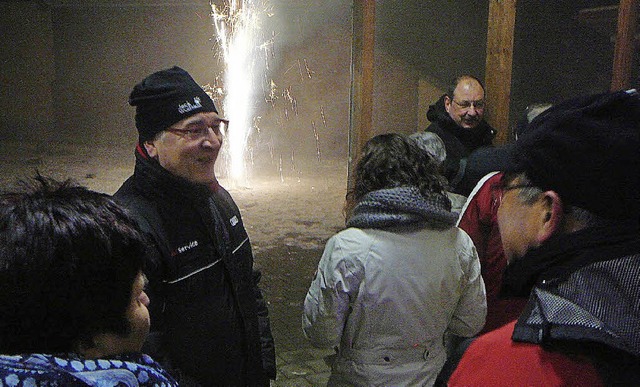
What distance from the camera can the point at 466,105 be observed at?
4.25 m

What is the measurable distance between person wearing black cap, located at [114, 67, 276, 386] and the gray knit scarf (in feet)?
2.08

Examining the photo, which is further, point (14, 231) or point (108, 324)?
point (108, 324)

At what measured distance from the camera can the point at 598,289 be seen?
1048 millimetres

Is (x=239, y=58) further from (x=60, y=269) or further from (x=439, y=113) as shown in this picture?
(x=60, y=269)

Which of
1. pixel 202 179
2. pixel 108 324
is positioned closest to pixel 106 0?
pixel 202 179

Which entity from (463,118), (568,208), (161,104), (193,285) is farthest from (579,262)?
(463,118)

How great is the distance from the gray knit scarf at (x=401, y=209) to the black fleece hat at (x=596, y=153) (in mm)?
1267

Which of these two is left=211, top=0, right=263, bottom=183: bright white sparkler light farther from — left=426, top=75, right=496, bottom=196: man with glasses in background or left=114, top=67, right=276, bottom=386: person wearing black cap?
left=114, top=67, right=276, bottom=386: person wearing black cap

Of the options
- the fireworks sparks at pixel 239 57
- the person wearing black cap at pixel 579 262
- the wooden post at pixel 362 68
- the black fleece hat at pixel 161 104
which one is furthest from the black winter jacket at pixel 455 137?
the fireworks sparks at pixel 239 57

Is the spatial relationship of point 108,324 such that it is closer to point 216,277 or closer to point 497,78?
point 216,277

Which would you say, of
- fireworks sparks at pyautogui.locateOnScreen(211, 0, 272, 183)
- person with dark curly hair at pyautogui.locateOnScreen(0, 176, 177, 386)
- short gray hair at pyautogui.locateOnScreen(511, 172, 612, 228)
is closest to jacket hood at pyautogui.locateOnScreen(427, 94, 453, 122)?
short gray hair at pyautogui.locateOnScreen(511, 172, 612, 228)

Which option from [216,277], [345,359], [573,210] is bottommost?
[345,359]

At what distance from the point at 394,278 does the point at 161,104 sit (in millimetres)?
1273

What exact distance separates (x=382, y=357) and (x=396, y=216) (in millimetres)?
653
